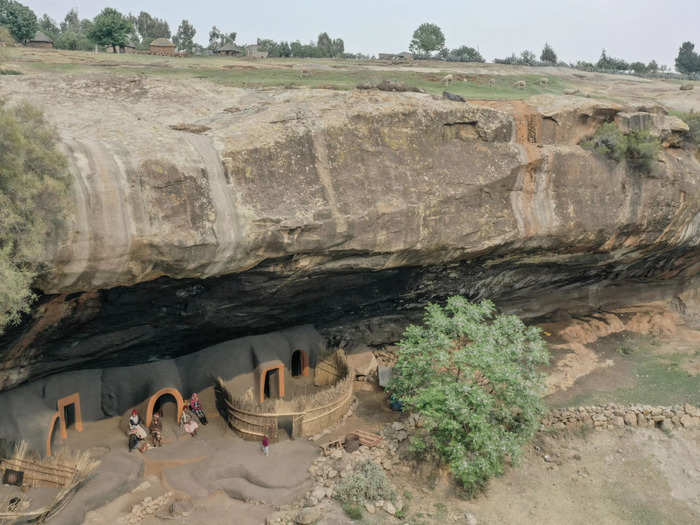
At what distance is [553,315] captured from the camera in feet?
71.5

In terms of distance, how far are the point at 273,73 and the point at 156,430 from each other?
17.4 meters

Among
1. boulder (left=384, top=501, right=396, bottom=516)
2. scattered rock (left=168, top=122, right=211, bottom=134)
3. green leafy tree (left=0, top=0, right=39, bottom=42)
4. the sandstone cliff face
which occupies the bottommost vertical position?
boulder (left=384, top=501, right=396, bottom=516)

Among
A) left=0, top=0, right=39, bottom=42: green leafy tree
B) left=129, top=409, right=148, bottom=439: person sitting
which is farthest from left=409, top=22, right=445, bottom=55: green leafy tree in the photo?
left=129, top=409, right=148, bottom=439: person sitting

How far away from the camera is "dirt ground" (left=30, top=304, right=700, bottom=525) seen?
1227cm

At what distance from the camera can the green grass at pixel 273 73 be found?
2284 centimetres

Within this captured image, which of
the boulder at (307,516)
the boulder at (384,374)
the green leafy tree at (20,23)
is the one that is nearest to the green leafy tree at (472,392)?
the boulder at (384,374)

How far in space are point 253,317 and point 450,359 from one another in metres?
5.54

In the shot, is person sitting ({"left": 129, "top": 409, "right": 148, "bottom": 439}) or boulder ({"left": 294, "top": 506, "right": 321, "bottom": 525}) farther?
person sitting ({"left": 129, "top": 409, "right": 148, "bottom": 439})

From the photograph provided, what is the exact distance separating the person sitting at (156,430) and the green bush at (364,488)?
4839mm

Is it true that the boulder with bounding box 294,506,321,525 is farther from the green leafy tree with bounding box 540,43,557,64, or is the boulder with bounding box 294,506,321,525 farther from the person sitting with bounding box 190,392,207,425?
the green leafy tree with bounding box 540,43,557,64

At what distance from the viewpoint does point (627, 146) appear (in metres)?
16.8

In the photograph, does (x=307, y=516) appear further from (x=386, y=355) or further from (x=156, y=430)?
(x=386, y=355)

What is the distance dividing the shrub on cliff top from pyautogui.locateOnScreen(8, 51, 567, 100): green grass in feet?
41.3

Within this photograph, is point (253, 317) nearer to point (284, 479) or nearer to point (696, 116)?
point (284, 479)
